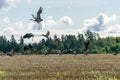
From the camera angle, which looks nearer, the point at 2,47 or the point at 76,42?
the point at 2,47

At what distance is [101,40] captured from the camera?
18962cm

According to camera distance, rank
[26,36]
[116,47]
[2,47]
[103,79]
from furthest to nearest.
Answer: [116,47] → [2,47] → [26,36] → [103,79]

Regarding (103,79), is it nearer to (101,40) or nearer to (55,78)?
(55,78)

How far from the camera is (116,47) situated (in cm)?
17000

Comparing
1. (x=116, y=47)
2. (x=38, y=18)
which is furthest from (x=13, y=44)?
(x=38, y=18)

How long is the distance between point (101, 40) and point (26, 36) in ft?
552

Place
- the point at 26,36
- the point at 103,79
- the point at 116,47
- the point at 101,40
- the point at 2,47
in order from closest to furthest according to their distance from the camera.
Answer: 1. the point at 103,79
2. the point at 26,36
3. the point at 2,47
4. the point at 116,47
5. the point at 101,40

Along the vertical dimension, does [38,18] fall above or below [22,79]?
above

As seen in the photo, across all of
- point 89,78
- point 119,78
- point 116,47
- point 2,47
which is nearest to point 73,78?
point 89,78

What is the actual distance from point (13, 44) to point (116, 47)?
38.3 metres

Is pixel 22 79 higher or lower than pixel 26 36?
lower

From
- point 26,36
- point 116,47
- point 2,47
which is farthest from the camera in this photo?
point 116,47

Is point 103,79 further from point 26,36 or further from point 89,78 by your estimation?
point 26,36

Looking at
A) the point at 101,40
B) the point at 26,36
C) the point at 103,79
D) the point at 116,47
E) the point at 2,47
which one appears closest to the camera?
the point at 103,79
